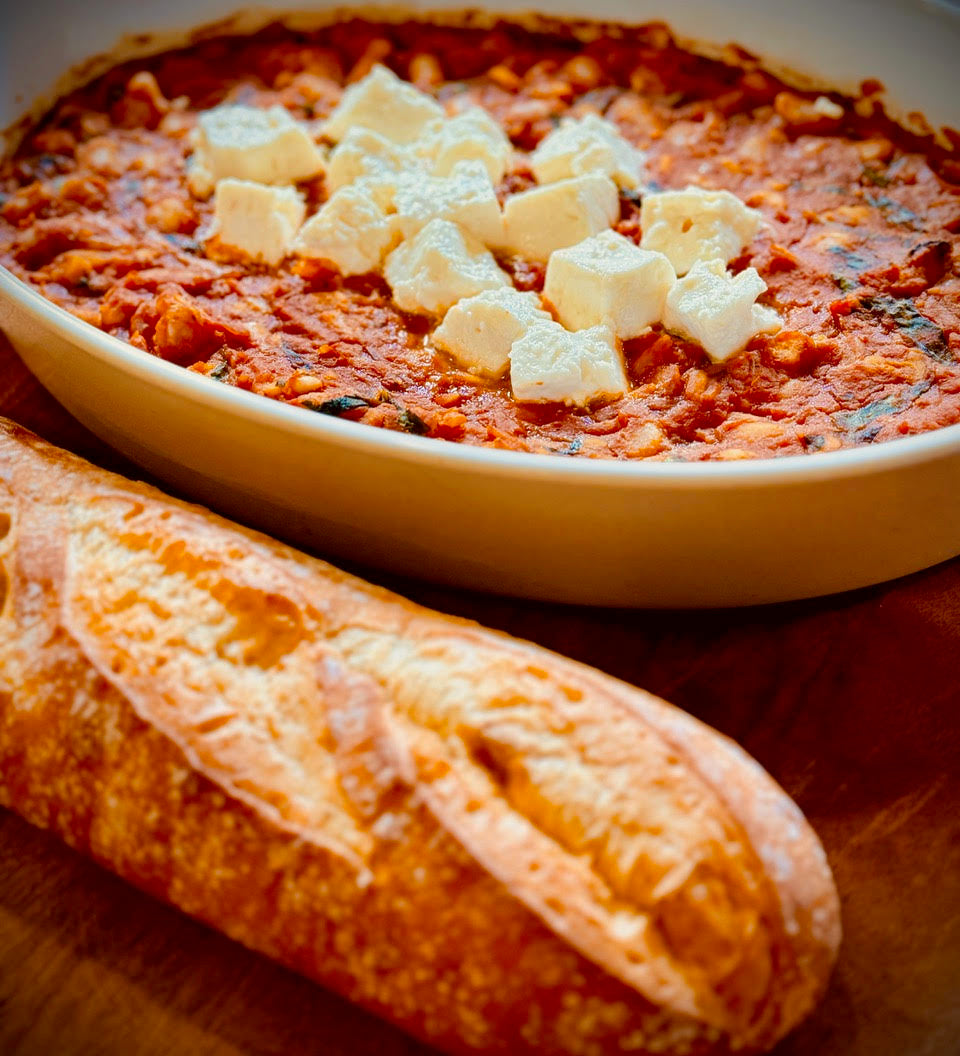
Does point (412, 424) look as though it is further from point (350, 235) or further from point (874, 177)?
point (874, 177)

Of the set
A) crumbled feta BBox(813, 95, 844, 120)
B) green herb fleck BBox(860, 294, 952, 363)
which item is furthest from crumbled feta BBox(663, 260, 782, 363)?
crumbled feta BBox(813, 95, 844, 120)

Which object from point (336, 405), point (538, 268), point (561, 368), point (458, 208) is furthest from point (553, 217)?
point (336, 405)

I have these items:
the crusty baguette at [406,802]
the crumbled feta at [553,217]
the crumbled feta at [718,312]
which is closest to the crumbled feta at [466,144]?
the crumbled feta at [553,217]

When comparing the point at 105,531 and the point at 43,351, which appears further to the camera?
the point at 43,351

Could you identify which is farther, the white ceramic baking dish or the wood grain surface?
the white ceramic baking dish

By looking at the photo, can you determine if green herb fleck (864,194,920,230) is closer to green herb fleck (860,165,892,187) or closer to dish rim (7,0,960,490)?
green herb fleck (860,165,892,187)

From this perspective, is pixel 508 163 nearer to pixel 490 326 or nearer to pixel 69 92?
pixel 490 326

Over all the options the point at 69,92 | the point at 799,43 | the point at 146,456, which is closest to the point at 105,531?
the point at 146,456
